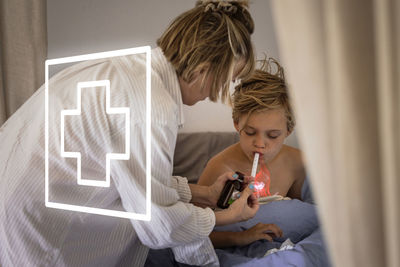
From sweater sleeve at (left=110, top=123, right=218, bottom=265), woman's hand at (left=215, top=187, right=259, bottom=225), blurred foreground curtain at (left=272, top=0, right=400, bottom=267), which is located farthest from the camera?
woman's hand at (left=215, top=187, right=259, bottom=225)

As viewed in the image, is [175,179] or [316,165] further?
[175,179]

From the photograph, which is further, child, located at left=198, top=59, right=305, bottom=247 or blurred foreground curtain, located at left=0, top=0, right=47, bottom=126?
blurred foreground curtain, located at left=0, top=0, right=47, bottom=126

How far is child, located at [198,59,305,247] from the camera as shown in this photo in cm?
91

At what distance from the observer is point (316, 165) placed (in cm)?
45

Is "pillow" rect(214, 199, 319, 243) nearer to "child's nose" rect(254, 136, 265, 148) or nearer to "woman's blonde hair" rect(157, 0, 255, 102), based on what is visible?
"child's nose" rect(254, 136, 265, 148)

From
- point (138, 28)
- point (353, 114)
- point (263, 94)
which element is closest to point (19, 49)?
point (138, 28)

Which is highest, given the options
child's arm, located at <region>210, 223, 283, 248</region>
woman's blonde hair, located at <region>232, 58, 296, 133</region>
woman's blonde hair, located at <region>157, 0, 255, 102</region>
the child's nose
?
woman's blonde hair, located at <region>157, 0, 255, 102</region>

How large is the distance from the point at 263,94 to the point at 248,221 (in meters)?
0.37

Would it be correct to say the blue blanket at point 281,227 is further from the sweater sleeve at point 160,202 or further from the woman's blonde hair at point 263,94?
the woman's blonde hair at point 263,94

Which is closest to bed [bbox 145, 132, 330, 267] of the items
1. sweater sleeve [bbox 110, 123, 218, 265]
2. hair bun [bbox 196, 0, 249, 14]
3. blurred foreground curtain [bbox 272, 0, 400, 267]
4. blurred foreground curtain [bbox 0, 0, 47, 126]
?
sweater sleeve [bbox 110, 123, 218, 265]

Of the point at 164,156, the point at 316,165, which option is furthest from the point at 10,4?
the point at 316,165

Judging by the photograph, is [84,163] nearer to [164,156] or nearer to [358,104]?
[164,156]

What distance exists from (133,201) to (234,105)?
0.38 m

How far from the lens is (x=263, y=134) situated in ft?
3.10
